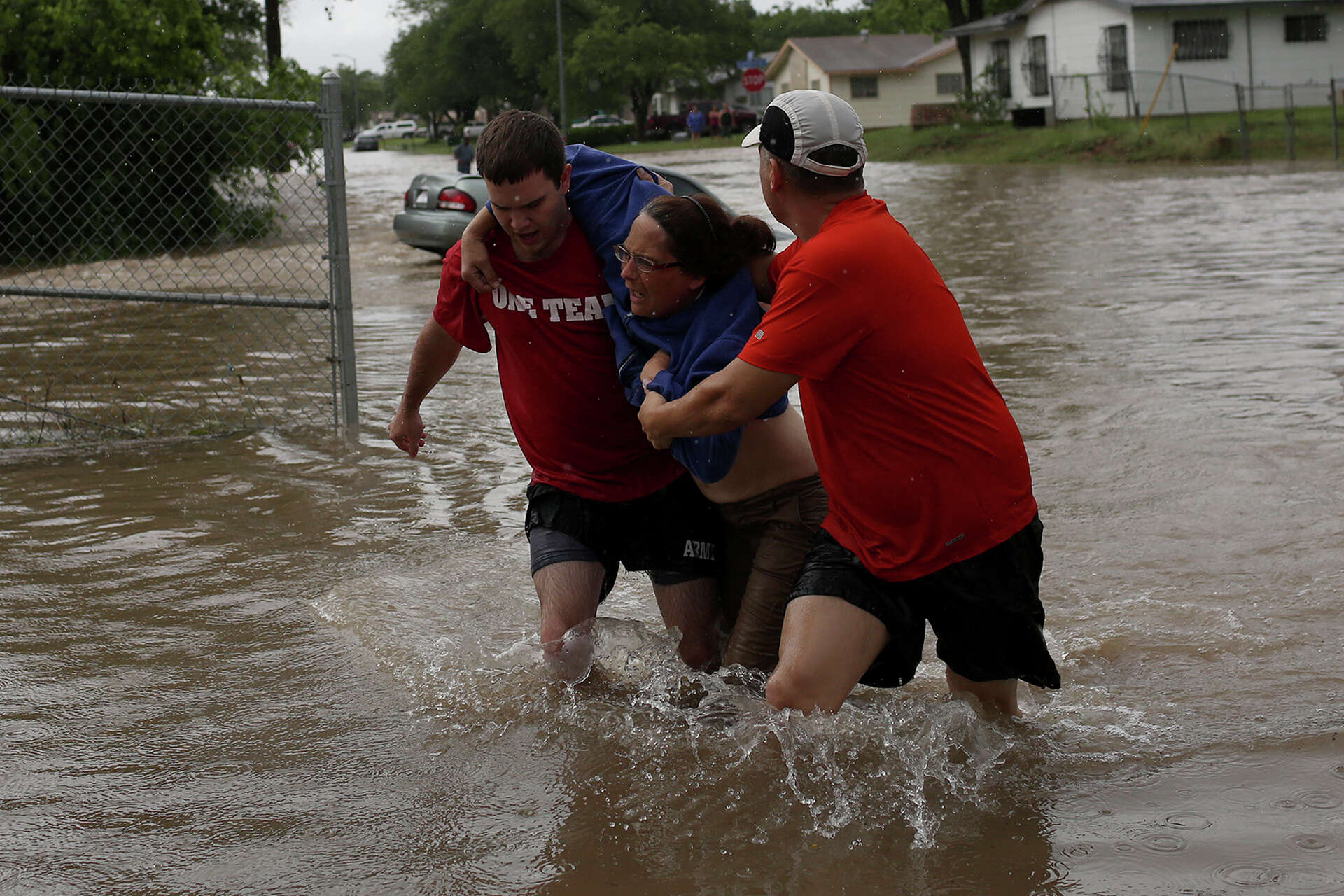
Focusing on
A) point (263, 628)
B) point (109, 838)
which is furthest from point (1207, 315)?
point (109, 838)

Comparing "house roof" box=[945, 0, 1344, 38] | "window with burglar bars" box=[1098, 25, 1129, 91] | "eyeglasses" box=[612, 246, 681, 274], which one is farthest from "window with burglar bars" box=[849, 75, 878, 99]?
"eyeglasses" box=[612, 246, 681, 274]

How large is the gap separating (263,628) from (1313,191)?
21218 millimetres

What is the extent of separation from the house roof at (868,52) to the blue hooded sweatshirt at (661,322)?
68446 millimetres

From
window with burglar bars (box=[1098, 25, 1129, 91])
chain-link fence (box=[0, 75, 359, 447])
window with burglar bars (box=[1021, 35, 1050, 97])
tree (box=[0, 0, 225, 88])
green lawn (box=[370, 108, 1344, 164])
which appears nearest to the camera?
chain-link fence (box=[0, 75, 359, 447])

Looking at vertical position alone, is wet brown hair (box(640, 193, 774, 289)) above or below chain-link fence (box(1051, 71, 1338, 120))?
below

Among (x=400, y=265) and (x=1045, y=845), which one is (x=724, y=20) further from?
(x=1045, y=845)

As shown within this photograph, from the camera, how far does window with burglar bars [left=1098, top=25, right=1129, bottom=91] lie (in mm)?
42625

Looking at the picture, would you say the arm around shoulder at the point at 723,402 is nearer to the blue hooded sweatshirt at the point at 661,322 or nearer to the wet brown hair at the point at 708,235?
the blue hooded sweatshirt at the point at 661,322

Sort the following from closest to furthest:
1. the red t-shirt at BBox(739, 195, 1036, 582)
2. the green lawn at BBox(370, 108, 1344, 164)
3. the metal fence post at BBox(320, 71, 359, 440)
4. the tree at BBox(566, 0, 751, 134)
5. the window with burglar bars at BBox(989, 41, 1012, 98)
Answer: the red t-shirt at BBox(739, 195, 1036, 582) → the metal fence post at BBox(320, 71, 359, 440) → the green lawn at BBox(370, 108, 1344, 164) → the window with burglar bars at BBox(989, 41, 1012, 98) → the tree at BBox(566, 0, 751, 134)

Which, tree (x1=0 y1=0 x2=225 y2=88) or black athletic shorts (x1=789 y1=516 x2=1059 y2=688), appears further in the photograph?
tree (x1=0 y1=0 x2=225 y2=88)

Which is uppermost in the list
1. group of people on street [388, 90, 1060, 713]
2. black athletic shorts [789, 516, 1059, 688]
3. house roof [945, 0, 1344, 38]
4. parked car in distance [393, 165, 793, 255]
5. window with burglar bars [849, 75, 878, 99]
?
window with burglar bars [849, 75, 878, 99]

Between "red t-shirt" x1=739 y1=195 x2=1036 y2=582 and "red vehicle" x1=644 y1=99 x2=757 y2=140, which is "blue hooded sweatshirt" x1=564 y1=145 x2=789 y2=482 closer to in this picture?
"red t-shirt" x1=739 y1=195 x2=1036 y2=582

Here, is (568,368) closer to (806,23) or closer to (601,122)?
(601,122)

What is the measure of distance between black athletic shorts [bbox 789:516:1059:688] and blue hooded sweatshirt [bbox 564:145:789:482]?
0.47 m
